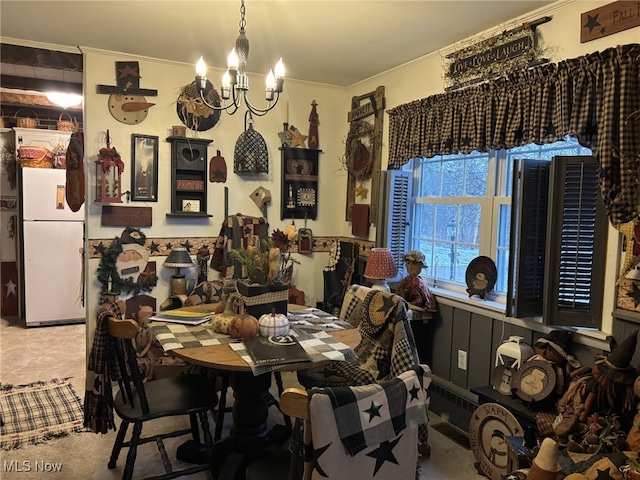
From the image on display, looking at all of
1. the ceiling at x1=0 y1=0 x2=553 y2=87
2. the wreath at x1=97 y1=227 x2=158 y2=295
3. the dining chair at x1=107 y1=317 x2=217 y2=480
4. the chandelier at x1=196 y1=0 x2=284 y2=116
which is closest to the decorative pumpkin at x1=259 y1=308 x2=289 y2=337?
the dining chair at x1=107 y1=317 x2=217 y2=480

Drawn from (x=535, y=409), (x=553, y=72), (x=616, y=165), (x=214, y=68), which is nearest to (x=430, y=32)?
(x=553, y=72)

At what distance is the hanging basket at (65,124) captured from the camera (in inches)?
219

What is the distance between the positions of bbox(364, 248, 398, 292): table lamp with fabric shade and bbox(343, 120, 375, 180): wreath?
2.77 ft

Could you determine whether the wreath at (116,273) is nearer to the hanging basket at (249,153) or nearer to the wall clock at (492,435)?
the hanging basket at (249,153)

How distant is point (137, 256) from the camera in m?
3.79

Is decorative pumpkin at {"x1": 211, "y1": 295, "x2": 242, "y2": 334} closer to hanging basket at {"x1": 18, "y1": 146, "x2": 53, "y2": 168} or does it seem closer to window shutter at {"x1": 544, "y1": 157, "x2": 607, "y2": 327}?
window shutter at {"x1": 544, "y1": 157, "x2": 607, "y2": 327}

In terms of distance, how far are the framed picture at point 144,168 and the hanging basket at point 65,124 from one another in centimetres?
243

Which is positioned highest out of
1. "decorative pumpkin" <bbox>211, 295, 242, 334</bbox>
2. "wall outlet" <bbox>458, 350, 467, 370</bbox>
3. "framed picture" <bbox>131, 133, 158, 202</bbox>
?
"framed picture" <bbox>131, 133, 158, 202</bbox>

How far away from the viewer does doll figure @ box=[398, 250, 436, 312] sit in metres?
3.33

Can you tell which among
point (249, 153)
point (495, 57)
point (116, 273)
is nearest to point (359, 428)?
point (495, 57)

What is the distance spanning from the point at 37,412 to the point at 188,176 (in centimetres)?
197

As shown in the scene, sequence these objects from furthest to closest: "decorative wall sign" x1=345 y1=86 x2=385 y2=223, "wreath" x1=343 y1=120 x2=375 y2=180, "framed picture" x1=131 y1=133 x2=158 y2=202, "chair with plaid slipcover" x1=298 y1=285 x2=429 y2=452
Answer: "wreath" x1=343 y1=120 x2=375 y2=180 → "decorative wall sign" x1=345 y1=86 x2=385 y2=223 → "framed picture" x1=131 y1=133 x2=158 y2=202 → "chair with plaid slipcover" x1=298 y1=285 x2=429 y2=452

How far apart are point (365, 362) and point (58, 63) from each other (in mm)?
3218

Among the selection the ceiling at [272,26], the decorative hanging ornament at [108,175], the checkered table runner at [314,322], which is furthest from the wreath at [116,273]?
the checkered table runner at [314,322]
